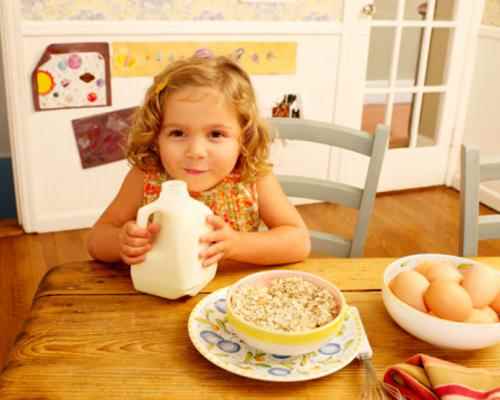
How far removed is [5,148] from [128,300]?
3.00 m

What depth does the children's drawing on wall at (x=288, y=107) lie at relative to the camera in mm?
2994

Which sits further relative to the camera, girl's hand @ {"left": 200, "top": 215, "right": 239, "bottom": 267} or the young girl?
the young girl

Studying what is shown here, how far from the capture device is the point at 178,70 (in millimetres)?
1093

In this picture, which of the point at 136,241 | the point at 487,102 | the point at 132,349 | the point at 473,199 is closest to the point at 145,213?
the point at 136,241

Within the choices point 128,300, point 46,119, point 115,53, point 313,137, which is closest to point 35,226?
point 46,119

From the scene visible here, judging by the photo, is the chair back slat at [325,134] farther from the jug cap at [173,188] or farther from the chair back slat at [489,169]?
the jug cap at [173,188]

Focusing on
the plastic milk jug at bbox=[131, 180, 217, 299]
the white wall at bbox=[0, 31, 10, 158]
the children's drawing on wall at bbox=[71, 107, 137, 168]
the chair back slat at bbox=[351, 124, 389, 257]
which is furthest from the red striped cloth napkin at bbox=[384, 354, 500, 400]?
the white wall at bbox=[0, 31, 10, 158]

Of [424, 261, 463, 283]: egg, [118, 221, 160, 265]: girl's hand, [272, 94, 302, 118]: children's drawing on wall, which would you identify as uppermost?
[118, 221, 160, 265]: girl's hand

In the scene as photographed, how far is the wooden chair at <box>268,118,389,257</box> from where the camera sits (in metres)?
1.29

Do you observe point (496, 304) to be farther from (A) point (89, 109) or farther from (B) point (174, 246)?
(A) point (89, 109)

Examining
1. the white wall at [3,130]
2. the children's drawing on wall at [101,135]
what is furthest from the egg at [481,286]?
the white wall at [3,130]

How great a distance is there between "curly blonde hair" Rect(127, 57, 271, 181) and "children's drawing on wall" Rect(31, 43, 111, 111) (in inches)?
61.7

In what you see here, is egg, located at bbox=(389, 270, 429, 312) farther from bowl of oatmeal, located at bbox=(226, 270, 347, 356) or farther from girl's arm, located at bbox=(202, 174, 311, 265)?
girl's arm, located at bbox=(202, 174, 311, 265)

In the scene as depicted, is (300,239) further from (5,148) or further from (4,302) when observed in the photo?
(5,148)
